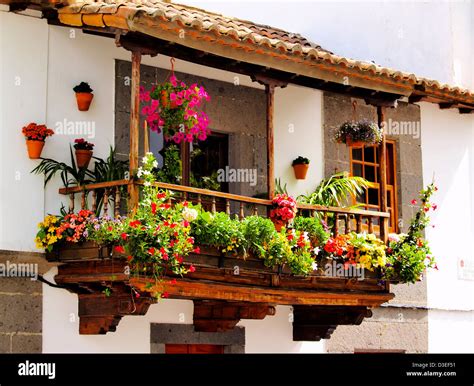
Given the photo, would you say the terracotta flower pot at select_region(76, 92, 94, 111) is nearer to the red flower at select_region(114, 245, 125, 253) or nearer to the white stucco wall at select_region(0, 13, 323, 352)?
the white stucco wall at select_region(0, 13, 323, 352)

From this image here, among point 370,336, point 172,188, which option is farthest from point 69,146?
point 370,336

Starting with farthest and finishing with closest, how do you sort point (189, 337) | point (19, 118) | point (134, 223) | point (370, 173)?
point (370, 173)
point (189, 337)
point (19, 118)
point (134, 223)

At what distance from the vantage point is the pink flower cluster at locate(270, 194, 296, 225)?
12414 millimetres

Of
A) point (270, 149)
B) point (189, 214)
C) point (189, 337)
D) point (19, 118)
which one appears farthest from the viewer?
point (189, 337)

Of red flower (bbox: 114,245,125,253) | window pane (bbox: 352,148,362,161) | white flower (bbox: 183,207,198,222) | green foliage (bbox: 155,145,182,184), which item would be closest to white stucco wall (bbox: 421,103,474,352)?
window pane (bbox: 352,148,362,161)

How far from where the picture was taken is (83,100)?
1219cm

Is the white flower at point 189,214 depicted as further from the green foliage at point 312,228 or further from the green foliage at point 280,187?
the green foliage at point 280,187

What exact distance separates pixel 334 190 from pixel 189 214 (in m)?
3.25

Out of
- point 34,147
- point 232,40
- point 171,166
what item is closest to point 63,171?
point 34,147

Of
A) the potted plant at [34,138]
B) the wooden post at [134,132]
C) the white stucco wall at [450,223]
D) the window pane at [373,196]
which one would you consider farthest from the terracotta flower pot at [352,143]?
the potted plant at [34,138]

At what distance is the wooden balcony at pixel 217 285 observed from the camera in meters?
11.5

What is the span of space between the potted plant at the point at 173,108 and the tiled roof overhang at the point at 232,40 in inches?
24.3

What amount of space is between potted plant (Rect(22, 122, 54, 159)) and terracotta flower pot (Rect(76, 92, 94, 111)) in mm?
644

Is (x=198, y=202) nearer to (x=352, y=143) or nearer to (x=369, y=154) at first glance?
(x=352, y=143)
